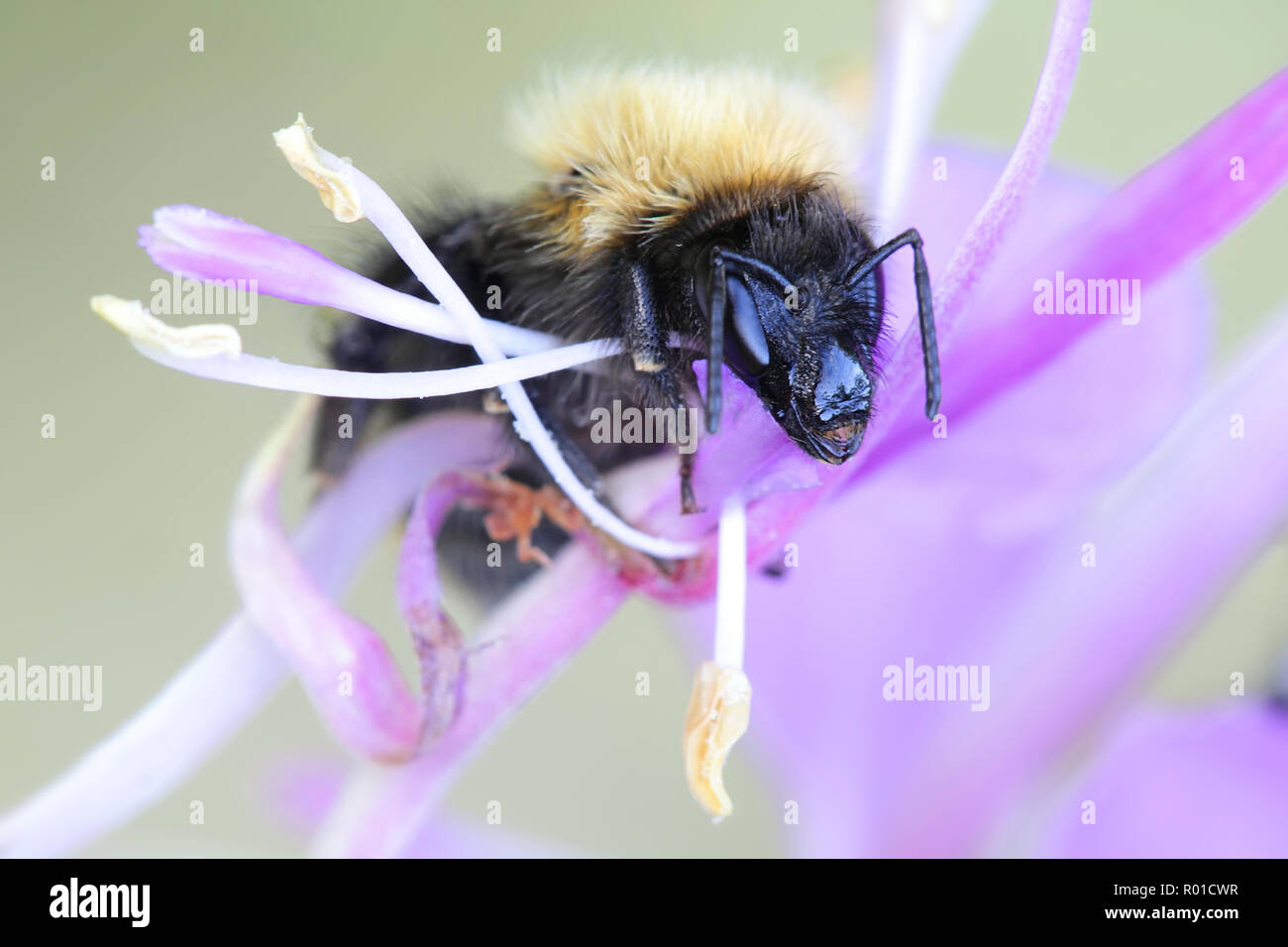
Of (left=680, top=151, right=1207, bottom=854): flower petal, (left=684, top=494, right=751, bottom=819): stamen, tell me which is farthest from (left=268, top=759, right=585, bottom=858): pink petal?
(left=684, top=494, right=751, bottom=819): stamen

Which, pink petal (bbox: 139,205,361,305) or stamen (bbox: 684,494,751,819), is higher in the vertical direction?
pink petal (bbox: 139,205,361,305)

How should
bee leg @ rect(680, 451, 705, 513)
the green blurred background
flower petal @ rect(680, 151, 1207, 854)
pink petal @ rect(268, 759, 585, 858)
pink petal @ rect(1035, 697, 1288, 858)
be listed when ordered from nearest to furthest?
1. bee leg @ rect(680, 451, 705, 513)
2. pink petal @ rect(1035, 697, 1288, 858)
3. flower petal @ rect(680, 151, 1207, 854)
4. pink petal @ rect(268, 759, 585, 858)
5. the green blurred background

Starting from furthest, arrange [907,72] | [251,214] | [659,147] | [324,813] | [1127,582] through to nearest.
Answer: [251,214], [324,813], [907,72], [1127,582], [659,147]

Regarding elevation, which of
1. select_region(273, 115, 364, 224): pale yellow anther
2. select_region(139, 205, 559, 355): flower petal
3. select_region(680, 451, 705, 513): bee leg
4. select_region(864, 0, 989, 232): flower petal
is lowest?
select_region(680, 451, 705, 513): bee leg

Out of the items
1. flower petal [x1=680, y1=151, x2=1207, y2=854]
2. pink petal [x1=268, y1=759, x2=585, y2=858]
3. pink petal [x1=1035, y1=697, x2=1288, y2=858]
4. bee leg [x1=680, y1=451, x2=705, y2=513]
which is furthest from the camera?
pink petal [x1=268, y1=759, x2=585, y2=858]

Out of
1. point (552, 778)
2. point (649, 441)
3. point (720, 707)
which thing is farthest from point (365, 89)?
point (720, 707)

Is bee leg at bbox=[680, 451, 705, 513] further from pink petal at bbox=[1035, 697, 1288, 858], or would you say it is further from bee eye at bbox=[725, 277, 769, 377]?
pink petal at bbox=[1035, 697, 1288, 858]

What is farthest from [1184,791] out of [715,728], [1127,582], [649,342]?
[649,342]

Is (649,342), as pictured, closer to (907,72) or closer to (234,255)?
(234,255)
